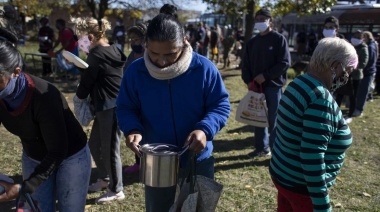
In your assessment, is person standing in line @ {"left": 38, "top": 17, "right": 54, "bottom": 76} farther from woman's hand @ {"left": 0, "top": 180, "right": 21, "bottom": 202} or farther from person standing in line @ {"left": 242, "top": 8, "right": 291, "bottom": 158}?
woman's hand @ {"left": 0, "top": 180, "right": 21, "bottom": 202}

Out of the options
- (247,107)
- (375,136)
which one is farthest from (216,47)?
(247,107)

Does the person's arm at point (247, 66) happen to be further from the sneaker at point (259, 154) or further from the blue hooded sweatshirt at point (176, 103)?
the blue hooded sweatshirt at point (176, 103)

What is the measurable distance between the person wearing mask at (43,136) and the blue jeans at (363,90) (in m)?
7.23

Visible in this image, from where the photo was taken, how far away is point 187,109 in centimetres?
222

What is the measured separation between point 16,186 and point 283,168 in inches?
60.7

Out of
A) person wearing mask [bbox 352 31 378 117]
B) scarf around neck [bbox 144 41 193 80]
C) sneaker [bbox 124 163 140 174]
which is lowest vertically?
sneaker [bbox 124 163 140 174]

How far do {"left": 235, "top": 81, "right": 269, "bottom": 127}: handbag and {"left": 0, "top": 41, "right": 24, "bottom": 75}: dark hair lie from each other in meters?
3.58

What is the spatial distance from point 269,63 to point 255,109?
0.65 meters

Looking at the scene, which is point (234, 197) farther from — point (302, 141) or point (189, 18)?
point (189, 18)

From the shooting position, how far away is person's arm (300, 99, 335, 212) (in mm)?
1995

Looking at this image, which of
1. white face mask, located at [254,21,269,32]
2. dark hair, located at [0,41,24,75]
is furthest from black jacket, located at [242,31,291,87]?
dark hair, located at [0,41,24,75]

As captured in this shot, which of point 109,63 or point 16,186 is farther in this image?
point 109,63

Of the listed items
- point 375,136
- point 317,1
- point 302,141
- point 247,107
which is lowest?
A: point 375,136

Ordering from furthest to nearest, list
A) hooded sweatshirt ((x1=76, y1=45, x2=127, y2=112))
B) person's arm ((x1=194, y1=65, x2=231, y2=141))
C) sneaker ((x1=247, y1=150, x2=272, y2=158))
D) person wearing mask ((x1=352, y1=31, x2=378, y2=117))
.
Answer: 1. person wearing mask ((x1=352, y1=31, x2=378, y2=117))
2. sneaker ((x1=247, y1=150, x2=272, y2=158))
3. hooded sweatshirt ((x1=76, y1=45, x2=127, y2=112))
4. person's arm ((x1=194, y1=65, x2=231, y2=141))
